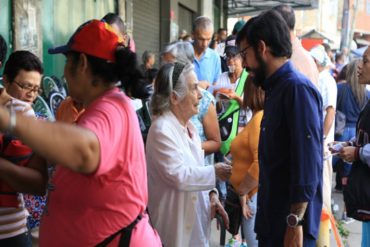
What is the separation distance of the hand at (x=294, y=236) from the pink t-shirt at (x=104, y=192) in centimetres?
86

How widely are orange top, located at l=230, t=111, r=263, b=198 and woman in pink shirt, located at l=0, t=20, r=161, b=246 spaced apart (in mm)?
1404

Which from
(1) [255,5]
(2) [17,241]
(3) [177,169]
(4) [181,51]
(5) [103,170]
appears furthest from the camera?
(1) [255,5]

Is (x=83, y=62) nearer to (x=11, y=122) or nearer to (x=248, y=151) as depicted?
(x=11, y=122)

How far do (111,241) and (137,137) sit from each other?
1.39ft

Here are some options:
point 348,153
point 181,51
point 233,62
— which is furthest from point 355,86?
point 348,153

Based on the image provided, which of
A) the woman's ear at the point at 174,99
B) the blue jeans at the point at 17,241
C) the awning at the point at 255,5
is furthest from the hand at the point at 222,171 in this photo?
the awning at the point at 255,5

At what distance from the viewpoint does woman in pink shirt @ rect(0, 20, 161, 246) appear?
180 centimetres

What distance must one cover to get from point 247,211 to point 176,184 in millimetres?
1056

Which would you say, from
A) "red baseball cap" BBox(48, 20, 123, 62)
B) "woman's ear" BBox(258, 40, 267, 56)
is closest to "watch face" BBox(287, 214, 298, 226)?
"woman's ear" BBox(258, 40, 267, 56)

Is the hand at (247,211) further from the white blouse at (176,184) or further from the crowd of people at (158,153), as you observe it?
the white blouse at (176,184)

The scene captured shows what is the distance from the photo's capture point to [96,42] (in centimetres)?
192

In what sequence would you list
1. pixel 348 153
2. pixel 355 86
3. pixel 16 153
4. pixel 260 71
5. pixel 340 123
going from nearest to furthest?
pixel 16 153
pixel 260 71
pixel 348 153
pixel 355 86
pixel 340 123

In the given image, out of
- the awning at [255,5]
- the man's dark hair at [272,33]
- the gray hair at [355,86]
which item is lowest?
the gray hair at [355,86]

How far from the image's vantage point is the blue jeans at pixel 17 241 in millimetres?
2336
